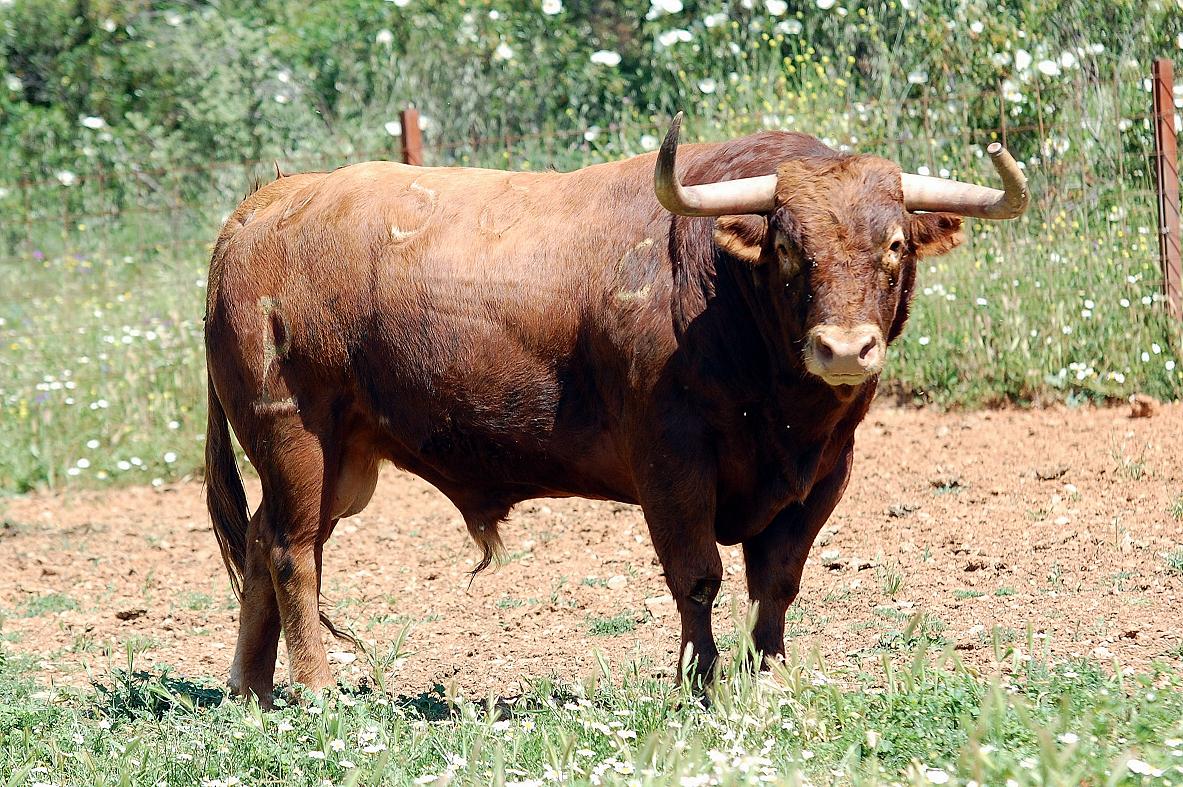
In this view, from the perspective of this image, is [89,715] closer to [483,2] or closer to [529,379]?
[529,379]

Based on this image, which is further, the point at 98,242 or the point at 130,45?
the point at 130,45

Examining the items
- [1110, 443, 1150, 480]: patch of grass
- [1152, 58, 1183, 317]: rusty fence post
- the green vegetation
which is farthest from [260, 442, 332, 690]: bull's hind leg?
[1152, 58, 1183, 317]: rusty fence post

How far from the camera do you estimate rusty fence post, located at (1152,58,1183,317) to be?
8594mm

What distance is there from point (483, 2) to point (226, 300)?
9277 millimetres

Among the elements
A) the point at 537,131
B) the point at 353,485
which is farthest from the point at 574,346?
the point at 537,131

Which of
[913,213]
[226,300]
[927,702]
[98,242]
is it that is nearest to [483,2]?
[98,242]

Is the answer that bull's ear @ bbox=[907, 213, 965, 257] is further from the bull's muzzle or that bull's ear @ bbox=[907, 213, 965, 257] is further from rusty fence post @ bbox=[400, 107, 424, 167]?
rusty fence post @ bbox=[400, 107, 424, 167]

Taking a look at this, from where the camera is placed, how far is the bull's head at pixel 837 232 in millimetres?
4094

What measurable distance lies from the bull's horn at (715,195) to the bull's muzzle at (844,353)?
48cm

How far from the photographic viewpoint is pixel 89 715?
489 cm

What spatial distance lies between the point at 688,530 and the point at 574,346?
2.39 ft

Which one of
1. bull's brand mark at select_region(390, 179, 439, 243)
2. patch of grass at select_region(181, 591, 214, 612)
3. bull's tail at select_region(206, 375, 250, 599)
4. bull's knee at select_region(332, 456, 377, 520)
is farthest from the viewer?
patch of grass at select_region(181, 591, 214, 612)

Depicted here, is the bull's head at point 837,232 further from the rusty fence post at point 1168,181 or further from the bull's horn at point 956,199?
the rusty fence post at point 1168,181

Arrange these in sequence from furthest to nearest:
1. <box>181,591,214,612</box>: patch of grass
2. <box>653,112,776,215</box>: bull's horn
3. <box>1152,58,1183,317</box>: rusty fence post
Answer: <box>1152,58,1183,317</box>: rusty fence post, <box>181,591,214,612</box>: patch of grass, <box>653,112,776,215</box>: bull's horn
